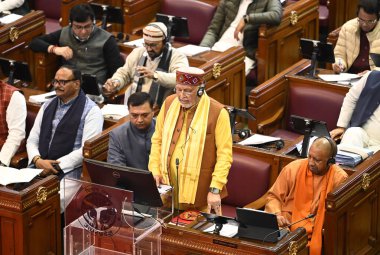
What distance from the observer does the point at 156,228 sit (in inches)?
254

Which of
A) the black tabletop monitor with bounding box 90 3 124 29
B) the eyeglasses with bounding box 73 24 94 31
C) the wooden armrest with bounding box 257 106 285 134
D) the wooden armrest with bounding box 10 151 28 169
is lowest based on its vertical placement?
the wooden armrest with bounding box 10 151 28 169

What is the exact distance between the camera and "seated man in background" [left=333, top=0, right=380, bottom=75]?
28.8ft

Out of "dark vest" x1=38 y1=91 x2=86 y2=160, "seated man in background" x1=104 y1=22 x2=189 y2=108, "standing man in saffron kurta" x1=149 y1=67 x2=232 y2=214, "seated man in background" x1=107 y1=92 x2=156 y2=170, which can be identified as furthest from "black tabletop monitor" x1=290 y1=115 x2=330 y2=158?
"dark vest" x1=38 y1=91 x2=86 y2=160

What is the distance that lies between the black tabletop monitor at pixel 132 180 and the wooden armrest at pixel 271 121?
2125 millimetres

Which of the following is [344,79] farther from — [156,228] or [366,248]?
[156,228]

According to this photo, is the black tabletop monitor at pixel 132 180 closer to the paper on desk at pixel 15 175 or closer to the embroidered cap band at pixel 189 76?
the embroidered cap band at pixel 189 76

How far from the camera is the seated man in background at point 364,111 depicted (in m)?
7.98

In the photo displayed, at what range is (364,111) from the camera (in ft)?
26.3

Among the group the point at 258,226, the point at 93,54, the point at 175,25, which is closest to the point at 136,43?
the point at 175,25

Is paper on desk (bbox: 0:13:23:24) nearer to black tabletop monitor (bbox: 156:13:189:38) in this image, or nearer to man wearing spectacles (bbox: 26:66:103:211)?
black tabletop monitor (bbox: 156:13:189:38)

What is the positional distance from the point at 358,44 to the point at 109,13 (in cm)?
202

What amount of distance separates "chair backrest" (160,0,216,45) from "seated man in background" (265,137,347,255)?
2.99m

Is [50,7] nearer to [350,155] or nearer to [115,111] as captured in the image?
[115,111]

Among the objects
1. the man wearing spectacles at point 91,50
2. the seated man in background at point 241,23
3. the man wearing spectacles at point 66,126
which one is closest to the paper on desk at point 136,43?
the man wearing spectacles at point 91,50
